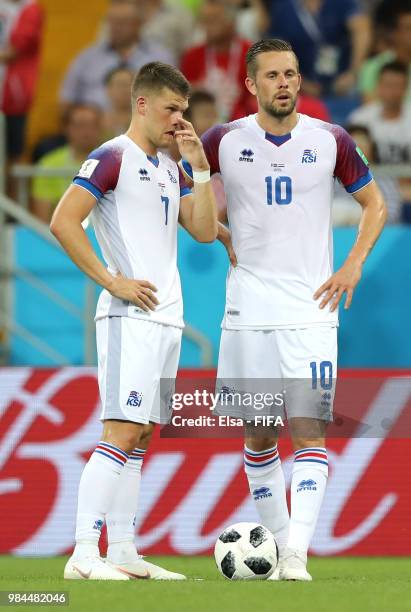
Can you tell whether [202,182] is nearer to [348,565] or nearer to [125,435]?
[125,435]

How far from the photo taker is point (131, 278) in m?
6.94

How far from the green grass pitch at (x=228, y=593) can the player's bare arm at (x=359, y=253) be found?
1.38m

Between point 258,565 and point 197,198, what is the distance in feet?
5.85

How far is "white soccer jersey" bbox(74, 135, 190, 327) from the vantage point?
6.91 m

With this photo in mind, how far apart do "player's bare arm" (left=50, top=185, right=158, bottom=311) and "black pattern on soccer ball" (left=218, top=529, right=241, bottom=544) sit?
1.14m

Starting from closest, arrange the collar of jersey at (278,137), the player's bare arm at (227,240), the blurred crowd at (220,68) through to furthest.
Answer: the collar of jersey at (278,137), the player's bare arm at (227,240), the blurred crowd at (220,68)

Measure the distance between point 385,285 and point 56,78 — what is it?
4.69 m

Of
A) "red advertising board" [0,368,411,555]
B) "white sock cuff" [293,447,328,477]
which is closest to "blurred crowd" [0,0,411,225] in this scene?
"red advertising board" [0,368,411,555]

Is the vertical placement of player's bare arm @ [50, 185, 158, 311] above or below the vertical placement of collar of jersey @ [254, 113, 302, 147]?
below

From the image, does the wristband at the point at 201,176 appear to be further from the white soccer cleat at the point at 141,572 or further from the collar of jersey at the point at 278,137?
the white soccer cleat at the point at 141,572

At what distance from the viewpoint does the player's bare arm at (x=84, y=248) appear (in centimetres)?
684

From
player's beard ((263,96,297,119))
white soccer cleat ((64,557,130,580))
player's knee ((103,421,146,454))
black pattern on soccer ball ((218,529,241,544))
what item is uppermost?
player's beard ((263,96,297,119))

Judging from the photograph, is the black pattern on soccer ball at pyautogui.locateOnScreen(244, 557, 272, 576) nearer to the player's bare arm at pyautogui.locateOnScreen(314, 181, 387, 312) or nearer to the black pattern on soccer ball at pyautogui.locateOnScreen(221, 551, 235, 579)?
the black pattern on soccer ball at pyautogui.locateOnScreen(221, 551, 235, 579)

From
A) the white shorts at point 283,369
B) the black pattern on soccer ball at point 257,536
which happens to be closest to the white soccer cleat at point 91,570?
the black pattern on soccer ball at point 257,536
